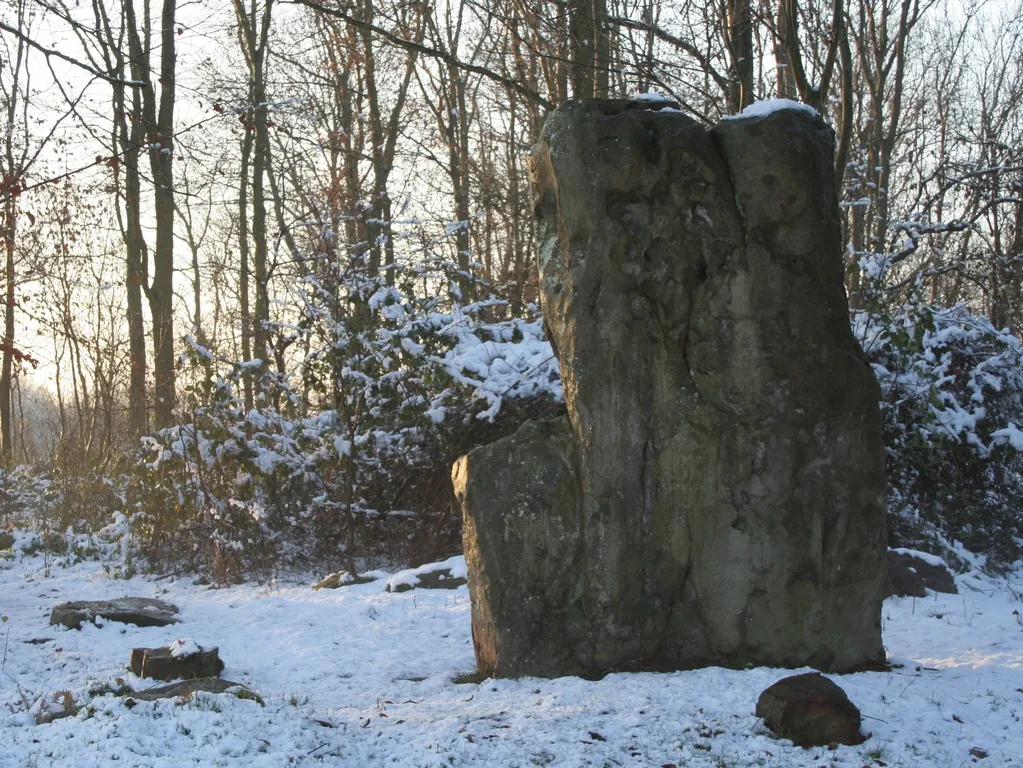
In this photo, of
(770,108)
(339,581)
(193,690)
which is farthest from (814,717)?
(339,581)

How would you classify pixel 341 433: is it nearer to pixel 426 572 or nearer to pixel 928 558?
pixel 426 572

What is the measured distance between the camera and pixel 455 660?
221 inches

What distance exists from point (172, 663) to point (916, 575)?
5646 mm

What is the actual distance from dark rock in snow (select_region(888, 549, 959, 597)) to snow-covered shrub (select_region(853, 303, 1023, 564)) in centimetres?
130

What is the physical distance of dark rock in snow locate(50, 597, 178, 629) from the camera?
6.42 meters

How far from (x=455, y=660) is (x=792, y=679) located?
89.4 inches

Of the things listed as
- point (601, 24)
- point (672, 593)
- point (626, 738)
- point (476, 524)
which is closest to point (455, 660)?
point (476, 524)

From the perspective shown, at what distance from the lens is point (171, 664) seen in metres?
5.11

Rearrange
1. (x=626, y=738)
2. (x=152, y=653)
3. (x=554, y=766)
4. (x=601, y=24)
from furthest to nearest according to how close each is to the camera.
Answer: (x=601, y=24)
(x=152, y=653)
(x=626, y=738)
(x=554, y=766)

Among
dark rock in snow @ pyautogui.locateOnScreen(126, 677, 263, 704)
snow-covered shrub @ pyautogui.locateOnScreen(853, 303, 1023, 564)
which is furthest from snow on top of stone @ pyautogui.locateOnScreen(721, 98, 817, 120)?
snow-covered shrub @ pyautogui.locateOnScreen(853, 303, 1023, 564)

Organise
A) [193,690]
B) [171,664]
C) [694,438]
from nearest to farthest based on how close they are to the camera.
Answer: [193,690] → [694,438] → [171,664]

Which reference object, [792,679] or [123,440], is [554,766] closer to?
[792,679]

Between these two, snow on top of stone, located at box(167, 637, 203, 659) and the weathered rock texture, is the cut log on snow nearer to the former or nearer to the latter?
snow on top of stone, located at box(167, 637, 203, 659)

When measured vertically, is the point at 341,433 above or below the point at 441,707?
above
